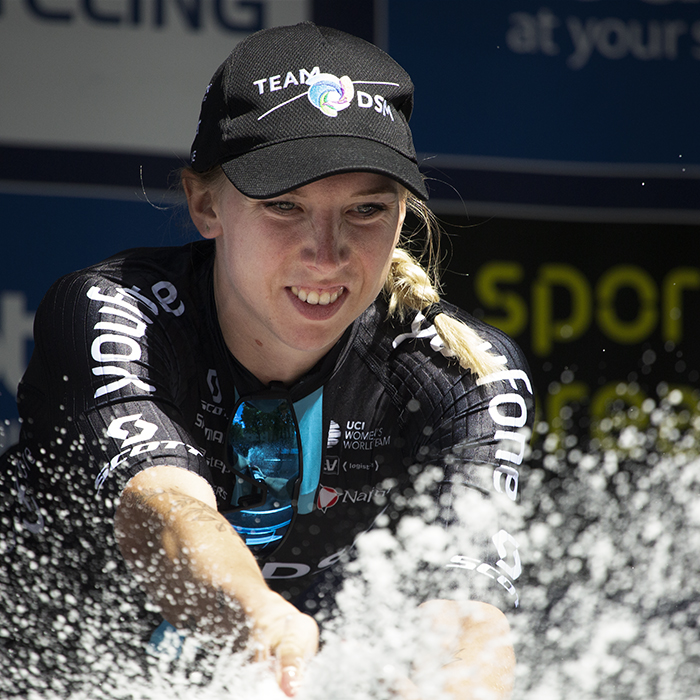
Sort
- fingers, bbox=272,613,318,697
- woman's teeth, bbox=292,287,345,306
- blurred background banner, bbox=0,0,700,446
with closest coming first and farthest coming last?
fingers, bbox=272,613,318,697
woman's teeth, bbox=292,287,345,306
blurred background banner, bbox=0,0,700,446

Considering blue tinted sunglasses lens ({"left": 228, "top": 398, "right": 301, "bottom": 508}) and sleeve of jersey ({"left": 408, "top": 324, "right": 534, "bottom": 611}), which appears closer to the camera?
sleeve of jersey ({"left": 408, "top": 324, "right": 534, "bottom": 611})

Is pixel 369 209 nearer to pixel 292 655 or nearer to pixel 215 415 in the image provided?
pixel 215 415

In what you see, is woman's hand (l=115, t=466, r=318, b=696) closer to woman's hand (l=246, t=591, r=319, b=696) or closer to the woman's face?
woman's hand (l=246, t=591, r=319, b=696)

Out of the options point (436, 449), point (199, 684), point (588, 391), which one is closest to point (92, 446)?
point (199, 684)

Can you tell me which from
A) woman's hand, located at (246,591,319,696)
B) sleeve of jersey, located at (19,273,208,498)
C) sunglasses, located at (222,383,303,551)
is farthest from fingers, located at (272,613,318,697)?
sunglasses, located at (222,383,303,551)

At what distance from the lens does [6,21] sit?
2039 mm

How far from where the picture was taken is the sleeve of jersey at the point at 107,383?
95 cm

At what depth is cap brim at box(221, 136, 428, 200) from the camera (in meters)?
0.93

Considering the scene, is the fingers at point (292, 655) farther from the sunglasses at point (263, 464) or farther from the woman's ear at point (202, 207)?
the woman's ear at point (202, 207)

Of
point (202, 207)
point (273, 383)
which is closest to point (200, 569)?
point (273, 383)

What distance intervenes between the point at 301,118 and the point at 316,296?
7.5 inches

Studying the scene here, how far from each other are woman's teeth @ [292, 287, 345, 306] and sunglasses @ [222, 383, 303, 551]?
0.14 meters

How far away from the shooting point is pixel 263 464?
1136 mm

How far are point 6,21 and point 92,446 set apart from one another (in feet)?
4.67
